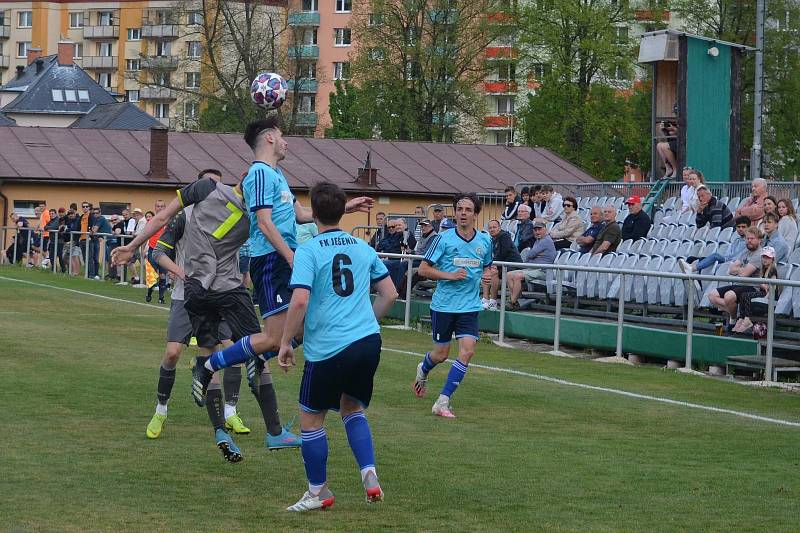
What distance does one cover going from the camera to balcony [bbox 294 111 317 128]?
88.4m

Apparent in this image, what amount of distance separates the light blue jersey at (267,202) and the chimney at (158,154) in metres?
44.1

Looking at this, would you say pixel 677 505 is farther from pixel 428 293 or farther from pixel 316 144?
pixel 316 144

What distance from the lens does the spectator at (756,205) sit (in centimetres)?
1895

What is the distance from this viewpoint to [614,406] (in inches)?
514

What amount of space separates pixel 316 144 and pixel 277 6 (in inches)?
1433

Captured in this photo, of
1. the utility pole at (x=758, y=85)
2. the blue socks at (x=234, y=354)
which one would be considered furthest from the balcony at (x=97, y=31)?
the blue socks at (x=234, y=354)

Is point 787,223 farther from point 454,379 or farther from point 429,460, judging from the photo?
point 429,460

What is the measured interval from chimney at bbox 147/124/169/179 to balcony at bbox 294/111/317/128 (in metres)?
33.5

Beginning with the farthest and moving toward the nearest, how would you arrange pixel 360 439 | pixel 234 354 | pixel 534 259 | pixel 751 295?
pixel 534 259 → pixel 751 295 → pixel 234 354 → pixel 360 439

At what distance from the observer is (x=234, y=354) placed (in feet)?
29.9

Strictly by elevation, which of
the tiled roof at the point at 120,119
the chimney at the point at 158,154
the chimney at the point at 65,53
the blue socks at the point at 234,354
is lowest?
the blue socks at the point at 234,354

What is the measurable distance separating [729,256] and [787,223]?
84cm

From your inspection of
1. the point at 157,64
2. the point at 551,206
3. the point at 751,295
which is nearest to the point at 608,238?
the point at 551,206

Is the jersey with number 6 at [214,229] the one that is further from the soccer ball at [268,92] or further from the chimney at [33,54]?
the chimney at [33,54]
